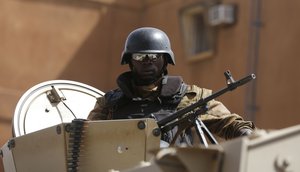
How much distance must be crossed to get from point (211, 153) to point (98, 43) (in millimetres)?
19790

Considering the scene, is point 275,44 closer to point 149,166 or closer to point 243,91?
point 243,91

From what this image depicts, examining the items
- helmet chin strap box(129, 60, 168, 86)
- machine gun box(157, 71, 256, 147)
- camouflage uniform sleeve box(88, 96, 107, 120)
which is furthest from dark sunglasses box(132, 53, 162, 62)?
machine gun box(157, 71, 256, 147)

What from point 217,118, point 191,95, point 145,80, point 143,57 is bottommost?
point 217,118

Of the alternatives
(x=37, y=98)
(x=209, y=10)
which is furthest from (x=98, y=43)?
(x=37, y=98)

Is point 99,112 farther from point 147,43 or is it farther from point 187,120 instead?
point 187,120

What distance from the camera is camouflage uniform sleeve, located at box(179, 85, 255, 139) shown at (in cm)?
707

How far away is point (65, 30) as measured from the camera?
938 inches

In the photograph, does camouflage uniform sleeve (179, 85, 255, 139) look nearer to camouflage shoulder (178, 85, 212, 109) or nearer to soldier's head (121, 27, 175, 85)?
camouflage shoulder (178, 85, 212, 109)

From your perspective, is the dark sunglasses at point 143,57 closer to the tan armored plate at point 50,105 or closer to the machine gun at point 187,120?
the machine gun at point 187,120

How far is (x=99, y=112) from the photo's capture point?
7492 mm

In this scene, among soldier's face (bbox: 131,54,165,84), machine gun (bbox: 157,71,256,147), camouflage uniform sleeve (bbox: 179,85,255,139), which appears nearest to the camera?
machine gun (bbox: 157,71,256,147)

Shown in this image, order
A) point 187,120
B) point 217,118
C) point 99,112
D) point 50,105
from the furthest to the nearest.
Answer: point 50,105, point 99,112, point 217,118, point 187,120

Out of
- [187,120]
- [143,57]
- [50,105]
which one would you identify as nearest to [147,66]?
[143,57]

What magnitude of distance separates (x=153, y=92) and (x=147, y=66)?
19 centimetres
